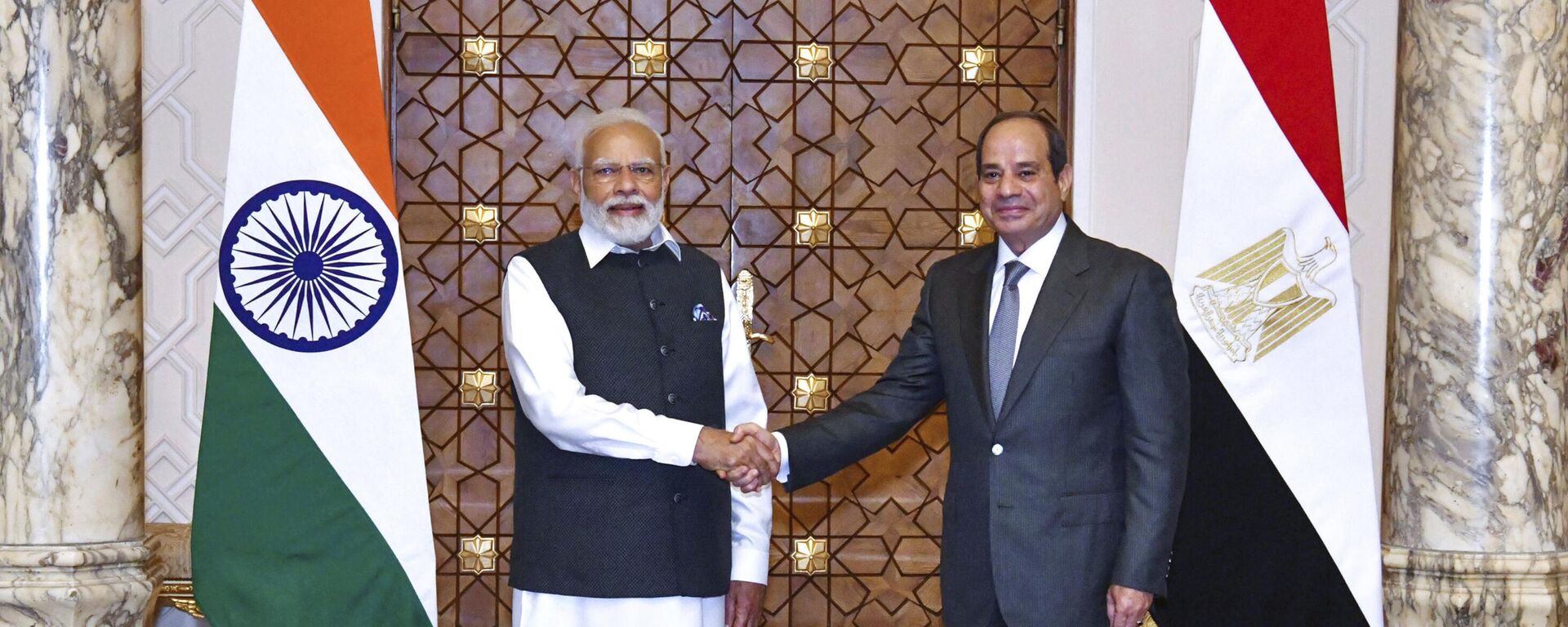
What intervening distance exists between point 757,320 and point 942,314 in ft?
6.74

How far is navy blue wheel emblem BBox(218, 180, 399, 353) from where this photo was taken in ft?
10.6

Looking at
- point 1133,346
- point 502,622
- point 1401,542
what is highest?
point 1133,346

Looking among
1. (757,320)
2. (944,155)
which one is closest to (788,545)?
(757,320)

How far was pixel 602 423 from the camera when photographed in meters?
2.82

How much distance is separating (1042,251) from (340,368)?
162 cm

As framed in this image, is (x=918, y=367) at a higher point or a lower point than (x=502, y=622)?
higher

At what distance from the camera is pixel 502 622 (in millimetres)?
4891

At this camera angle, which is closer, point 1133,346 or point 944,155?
point 1133,346

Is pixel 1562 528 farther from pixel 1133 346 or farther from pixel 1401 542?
pixel 1133 346

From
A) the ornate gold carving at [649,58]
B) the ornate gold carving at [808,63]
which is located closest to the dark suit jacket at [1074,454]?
the ornate gold carving at [808,63]

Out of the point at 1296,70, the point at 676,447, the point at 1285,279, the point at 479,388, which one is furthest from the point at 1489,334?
the point at 479,388

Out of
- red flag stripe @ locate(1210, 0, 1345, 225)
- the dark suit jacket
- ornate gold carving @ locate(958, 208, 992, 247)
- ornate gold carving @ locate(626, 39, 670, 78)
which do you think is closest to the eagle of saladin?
red flag stripe @ locate(1210, 0, 1345, 225)

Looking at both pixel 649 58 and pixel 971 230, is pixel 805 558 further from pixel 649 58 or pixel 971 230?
pixel 649 58

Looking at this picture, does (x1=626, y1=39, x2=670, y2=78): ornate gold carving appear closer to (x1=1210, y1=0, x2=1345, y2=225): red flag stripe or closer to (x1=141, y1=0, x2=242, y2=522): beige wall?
(x1=141, y1=0, x2=242, y2=522): beige wall
